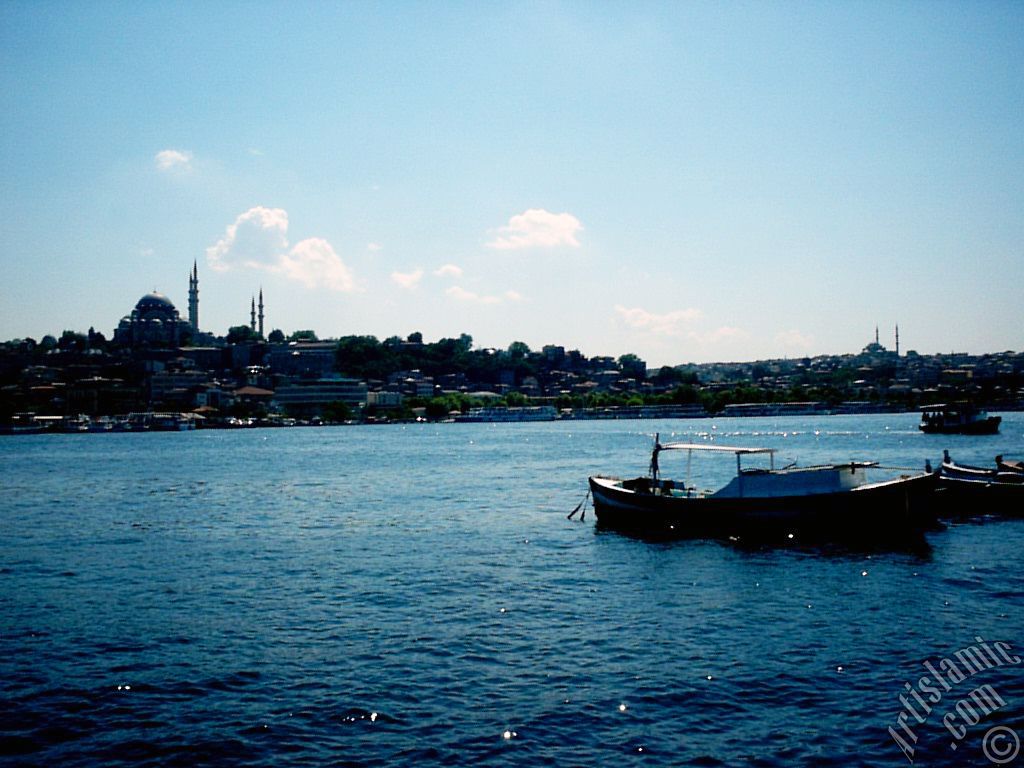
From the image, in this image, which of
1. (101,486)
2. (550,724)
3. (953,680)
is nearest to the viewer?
(550,724)

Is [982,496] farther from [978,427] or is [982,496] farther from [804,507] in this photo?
[978,427]

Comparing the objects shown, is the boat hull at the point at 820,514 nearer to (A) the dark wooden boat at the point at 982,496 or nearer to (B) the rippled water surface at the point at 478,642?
(B) the rippled water surface at the point at 478,642

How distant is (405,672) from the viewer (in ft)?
58.7

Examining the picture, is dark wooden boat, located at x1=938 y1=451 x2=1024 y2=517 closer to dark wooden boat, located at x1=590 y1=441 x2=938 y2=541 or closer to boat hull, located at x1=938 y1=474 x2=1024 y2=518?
boat hull, located at x1=938 y1=474 x2=1024 y2=518

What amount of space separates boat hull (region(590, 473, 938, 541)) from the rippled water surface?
4.88 ft

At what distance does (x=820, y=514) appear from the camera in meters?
33.8

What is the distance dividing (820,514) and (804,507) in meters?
0.66

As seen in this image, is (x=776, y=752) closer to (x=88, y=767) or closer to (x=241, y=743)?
(x=241, y=743)

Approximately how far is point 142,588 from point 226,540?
9.55 m

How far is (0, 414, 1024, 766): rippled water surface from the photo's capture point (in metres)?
14.5

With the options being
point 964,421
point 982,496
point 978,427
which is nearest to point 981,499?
point 982,496

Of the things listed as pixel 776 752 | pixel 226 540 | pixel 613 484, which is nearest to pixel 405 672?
pixel 776 752

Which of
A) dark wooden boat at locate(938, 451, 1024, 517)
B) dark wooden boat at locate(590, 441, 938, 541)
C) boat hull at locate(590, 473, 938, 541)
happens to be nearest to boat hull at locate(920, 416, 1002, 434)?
dark wooden boat at locate(938, 451, 1024, 517)

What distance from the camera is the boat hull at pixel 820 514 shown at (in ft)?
110
